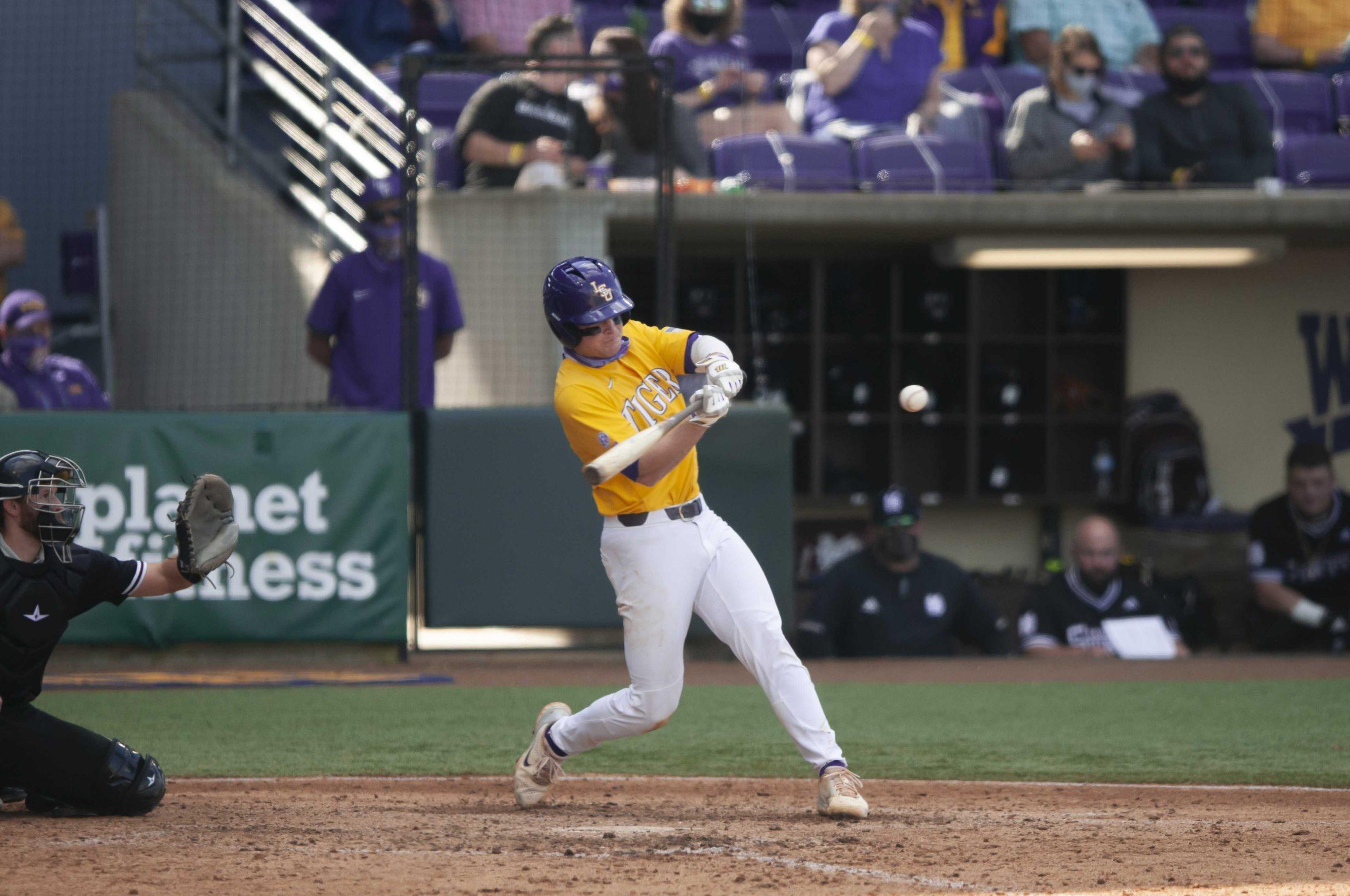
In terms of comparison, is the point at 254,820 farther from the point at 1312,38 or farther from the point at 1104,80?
the point at 1312,38

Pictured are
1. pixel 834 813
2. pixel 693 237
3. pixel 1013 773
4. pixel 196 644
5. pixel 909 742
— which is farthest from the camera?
pixel 693 237

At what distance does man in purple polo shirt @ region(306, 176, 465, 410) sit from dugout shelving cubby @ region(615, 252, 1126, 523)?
328cm

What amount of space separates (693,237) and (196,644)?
420 cm

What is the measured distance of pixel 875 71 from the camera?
10.9 metres

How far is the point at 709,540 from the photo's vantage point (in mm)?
4809

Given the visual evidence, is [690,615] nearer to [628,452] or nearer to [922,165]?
[628,452]

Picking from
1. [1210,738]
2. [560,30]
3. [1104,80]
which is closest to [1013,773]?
[1210,738]

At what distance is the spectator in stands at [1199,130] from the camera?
1059 centimetres

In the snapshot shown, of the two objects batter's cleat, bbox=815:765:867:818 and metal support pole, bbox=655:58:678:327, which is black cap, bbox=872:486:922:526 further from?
batter's cleat, bbox=815:765:867:818

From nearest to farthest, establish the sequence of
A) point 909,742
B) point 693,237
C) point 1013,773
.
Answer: point 1013,773
point 909,742
point 693,237

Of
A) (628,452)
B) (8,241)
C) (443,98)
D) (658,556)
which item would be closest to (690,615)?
(658,556)

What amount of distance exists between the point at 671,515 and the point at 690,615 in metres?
0.29

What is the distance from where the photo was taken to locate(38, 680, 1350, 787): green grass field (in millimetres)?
5824

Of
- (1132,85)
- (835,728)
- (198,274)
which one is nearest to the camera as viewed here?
(835,728)
